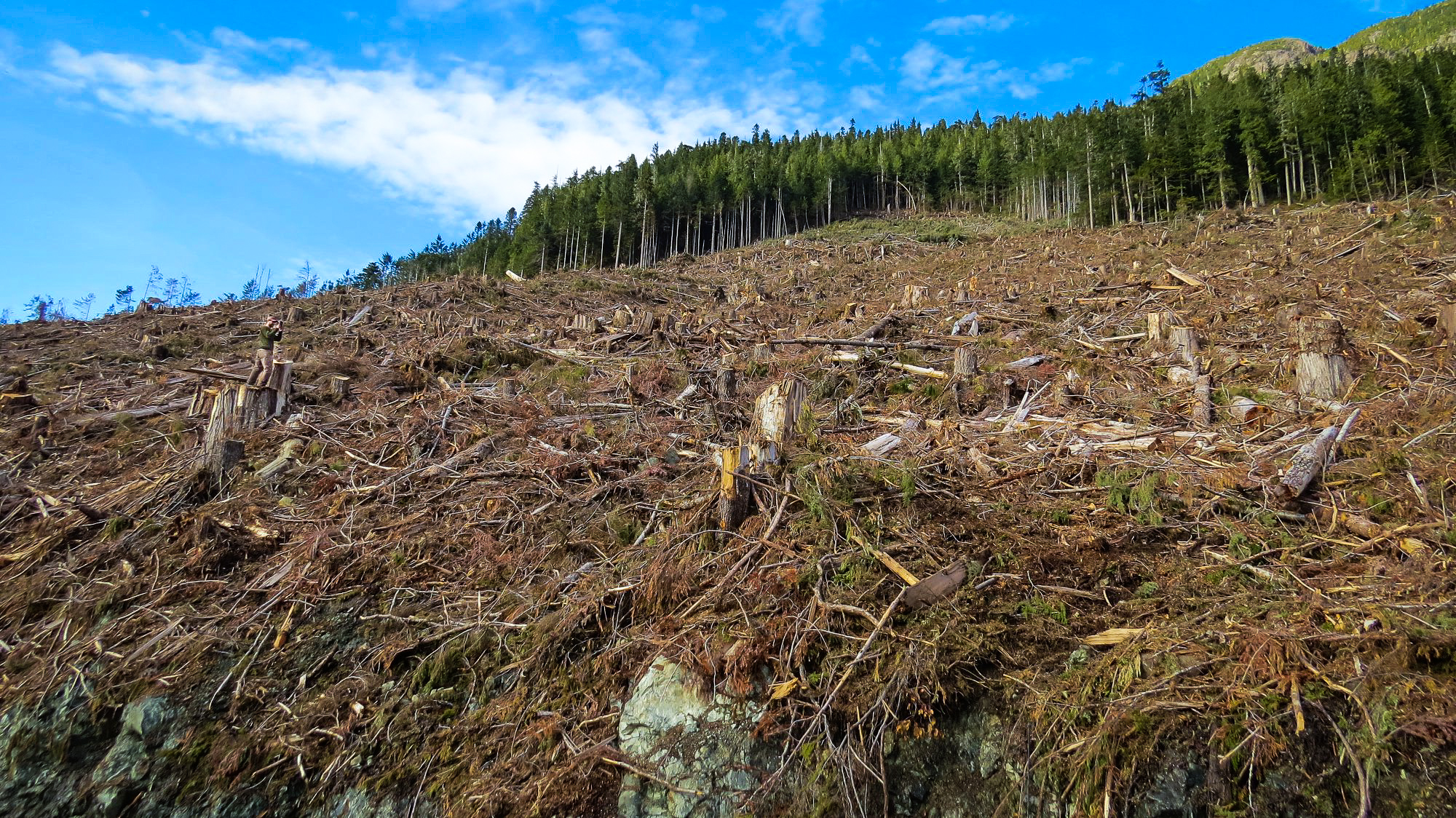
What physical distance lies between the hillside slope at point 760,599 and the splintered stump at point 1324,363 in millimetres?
178

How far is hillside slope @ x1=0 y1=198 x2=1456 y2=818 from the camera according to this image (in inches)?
110

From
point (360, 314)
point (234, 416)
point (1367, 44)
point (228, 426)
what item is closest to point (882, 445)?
point (228, 426)

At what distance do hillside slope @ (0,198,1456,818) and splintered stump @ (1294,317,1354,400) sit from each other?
0.58 ft

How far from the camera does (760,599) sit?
3777 millimetres

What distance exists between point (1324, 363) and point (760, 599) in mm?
6090

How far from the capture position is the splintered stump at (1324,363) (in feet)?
19.3

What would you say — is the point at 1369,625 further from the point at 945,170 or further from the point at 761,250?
the point at 945,170

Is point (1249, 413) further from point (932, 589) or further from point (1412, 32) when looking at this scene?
point (1412, 32)

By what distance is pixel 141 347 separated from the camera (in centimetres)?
1187

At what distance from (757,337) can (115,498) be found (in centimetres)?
881

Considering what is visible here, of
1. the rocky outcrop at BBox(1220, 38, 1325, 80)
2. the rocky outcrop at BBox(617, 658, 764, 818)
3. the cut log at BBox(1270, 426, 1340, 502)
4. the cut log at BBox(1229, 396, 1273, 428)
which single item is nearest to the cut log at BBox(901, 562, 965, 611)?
the rocky outcrop at BBox(617, 658, 764, 818)

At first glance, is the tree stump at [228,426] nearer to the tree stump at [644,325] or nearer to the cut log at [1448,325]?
the tree stump at [644,325]

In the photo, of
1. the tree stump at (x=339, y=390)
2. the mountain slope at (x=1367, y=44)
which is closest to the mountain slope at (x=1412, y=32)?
the mountain slope at (x=1367, y=44)

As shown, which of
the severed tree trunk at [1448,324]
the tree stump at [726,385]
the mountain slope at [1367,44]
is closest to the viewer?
the severed tree trunk at [1448,324]
